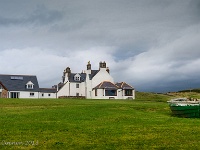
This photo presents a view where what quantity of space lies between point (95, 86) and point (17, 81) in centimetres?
2675

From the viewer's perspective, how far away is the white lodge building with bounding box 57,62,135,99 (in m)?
106

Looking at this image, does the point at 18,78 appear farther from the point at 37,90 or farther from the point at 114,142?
the point at 114,142

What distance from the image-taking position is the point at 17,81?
11156 centimetres

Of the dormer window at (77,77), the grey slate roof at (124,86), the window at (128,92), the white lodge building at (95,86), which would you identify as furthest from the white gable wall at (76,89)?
the window at (128,92)

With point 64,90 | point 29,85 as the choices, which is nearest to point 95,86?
point 64,90

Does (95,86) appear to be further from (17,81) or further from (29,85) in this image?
(17,81)

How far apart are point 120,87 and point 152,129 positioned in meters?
83.4

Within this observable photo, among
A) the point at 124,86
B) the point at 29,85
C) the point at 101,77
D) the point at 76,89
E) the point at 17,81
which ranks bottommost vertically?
the point at 76,89

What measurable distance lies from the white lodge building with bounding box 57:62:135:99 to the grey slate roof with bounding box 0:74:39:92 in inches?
383

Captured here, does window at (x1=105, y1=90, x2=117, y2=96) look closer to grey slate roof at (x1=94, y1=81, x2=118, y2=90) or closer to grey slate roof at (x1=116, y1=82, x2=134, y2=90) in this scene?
grey slate roof at (x1=94, y1=81, x2=118, y2=90)

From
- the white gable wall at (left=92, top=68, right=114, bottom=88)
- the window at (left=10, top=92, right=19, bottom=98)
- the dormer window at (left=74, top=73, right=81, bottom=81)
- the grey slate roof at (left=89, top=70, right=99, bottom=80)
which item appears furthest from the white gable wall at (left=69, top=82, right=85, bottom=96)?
the window at (left=10, top=92, right=19, bottom=98)

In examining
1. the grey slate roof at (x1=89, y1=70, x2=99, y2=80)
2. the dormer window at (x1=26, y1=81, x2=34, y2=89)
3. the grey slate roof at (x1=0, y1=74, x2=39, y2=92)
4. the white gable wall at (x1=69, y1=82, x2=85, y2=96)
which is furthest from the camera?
the white gable wall at (x1=69, y1=82, x2=85, y2=96)

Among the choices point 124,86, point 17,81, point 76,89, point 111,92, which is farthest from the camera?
point 76,89

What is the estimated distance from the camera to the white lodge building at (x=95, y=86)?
348ft
